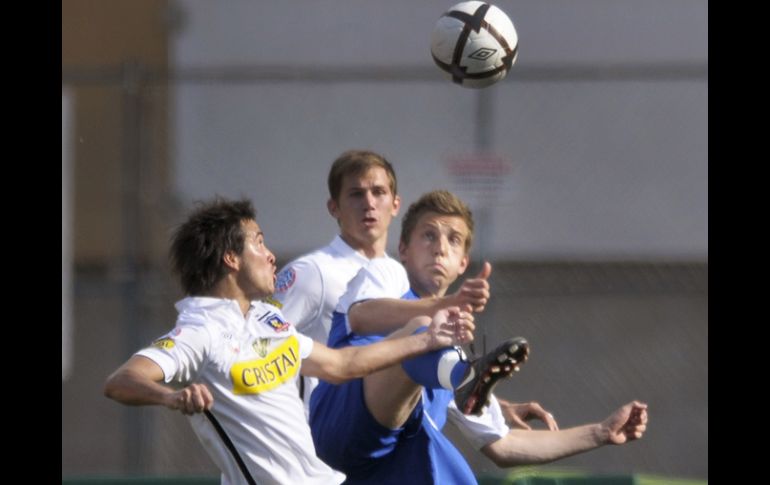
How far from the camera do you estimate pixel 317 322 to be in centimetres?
752

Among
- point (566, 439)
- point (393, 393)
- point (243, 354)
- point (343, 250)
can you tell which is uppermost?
point (343, 250)

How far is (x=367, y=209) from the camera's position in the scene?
7480 mm

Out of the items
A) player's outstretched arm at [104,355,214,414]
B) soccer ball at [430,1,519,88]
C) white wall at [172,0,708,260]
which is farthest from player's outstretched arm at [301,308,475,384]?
white wall at [172,0,708,260]

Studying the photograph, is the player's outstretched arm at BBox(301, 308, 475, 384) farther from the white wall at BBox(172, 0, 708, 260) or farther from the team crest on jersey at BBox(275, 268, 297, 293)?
the white wall at BBox(172, 0, 708, 260)

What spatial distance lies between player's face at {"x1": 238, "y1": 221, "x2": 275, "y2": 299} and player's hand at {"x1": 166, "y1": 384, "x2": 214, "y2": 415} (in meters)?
0.80

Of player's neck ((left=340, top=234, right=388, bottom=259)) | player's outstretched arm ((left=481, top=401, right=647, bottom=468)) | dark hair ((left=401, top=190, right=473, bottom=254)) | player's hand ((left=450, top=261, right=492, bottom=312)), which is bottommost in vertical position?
player's outstretched arm ((left=481, top=401, right=647, bottom=468))

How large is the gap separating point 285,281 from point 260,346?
176cm

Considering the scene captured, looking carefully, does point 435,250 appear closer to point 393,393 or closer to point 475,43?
point 393,393

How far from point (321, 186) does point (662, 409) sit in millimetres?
2603

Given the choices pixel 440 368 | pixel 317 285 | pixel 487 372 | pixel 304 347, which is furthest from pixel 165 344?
pixel 317 285

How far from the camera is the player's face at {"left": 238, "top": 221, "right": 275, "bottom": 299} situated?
5805 mm

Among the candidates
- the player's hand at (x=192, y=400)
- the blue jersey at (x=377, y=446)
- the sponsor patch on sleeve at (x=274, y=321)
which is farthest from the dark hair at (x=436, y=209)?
the player's hand at (x=192, y=400)
